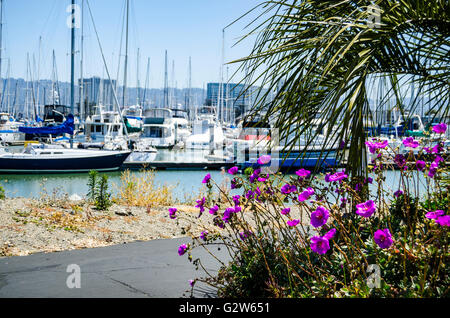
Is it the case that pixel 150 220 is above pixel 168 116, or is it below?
below

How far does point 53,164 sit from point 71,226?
58.1 ft

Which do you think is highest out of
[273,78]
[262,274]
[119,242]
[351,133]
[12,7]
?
[12,7]

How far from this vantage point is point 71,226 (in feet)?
20.6

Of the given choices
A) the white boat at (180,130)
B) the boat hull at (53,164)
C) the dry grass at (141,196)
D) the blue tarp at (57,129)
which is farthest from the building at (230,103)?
the blue tarp at (57,129)

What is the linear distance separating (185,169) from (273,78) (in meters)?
22.1

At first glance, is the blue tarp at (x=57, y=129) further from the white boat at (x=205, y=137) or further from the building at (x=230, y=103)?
the building at (x=230, y=103)

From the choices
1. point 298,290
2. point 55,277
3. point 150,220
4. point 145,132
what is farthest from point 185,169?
point 298,290

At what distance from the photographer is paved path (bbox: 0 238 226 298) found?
373 centimetres

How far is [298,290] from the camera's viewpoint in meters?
2.81

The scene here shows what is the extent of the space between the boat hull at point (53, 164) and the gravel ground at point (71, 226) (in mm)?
15672

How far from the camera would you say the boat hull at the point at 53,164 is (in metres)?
22.4
